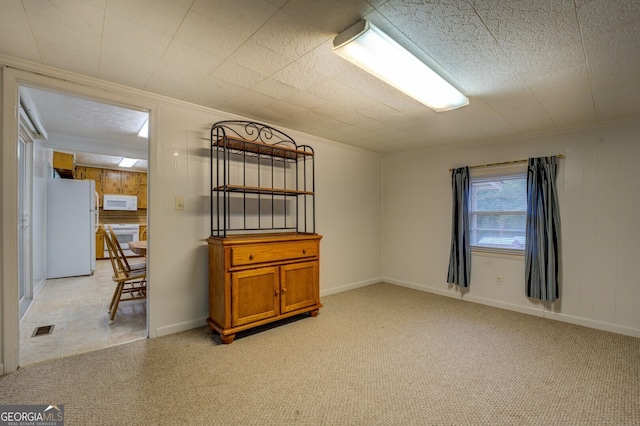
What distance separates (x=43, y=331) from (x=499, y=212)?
16.1 ft

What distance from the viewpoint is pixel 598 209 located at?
2.99m

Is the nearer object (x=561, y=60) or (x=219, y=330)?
(x=561, y=60)

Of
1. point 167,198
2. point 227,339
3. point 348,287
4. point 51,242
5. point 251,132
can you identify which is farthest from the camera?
point 51,242

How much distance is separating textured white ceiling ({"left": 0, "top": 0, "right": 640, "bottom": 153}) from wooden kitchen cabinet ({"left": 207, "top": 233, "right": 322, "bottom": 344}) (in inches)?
50.7

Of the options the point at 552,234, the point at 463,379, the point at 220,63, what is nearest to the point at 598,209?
the point at 552,234

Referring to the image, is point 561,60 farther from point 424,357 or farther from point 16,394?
point 16,394

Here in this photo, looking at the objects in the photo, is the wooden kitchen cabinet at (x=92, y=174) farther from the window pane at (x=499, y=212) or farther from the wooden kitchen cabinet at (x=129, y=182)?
the window pane at (x=499, y=212)

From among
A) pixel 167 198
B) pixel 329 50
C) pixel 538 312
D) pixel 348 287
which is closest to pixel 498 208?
pixel 538 312

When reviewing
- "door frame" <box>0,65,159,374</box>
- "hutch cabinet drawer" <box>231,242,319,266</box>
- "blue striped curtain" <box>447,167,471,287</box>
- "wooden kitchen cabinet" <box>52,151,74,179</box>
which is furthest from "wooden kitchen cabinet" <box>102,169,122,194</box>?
"blue striped curtain" <box>447,167,471,287</box>

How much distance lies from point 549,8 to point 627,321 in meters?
3.06

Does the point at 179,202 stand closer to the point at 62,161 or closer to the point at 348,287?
the point at 348,287

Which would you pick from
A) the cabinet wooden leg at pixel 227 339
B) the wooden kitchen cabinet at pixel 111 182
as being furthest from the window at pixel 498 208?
the wooden kitchen cabinet at pixel 111 182

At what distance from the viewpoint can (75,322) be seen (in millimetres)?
2951

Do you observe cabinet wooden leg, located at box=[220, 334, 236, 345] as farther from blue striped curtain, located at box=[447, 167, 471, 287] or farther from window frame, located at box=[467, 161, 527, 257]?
window frame, located at box=[467, 161, 527, 257]
